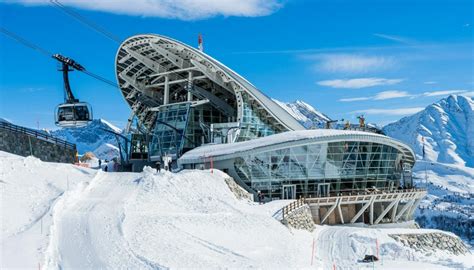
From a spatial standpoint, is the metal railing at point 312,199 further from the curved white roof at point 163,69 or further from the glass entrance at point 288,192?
the curved white roof at point 163,69

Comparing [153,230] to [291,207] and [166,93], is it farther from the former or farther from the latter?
[166,93]

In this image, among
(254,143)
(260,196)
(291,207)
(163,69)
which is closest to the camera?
(291,207)

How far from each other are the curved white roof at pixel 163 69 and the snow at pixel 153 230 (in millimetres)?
25332

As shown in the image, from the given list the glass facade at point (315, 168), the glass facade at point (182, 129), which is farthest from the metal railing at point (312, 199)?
the glass facade at point (182, 129)

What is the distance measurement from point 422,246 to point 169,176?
19427 mm

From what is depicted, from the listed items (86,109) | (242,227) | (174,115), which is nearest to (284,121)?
(174,115)

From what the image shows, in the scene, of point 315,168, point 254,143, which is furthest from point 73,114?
point 315,168

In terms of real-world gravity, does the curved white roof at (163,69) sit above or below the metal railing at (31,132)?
above

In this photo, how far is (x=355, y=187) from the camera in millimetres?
50000

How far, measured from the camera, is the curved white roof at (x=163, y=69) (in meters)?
63.6

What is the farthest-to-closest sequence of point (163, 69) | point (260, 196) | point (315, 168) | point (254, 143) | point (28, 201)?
1. point (163, 69)
2. point (254, 143)
3. point (315, 168)
4. point (260, 196)
5. point (28, 201)

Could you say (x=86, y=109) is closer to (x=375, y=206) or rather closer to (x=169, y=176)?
(x=169, y=176)

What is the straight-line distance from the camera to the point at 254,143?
155 feet

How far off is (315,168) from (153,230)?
23.7m
